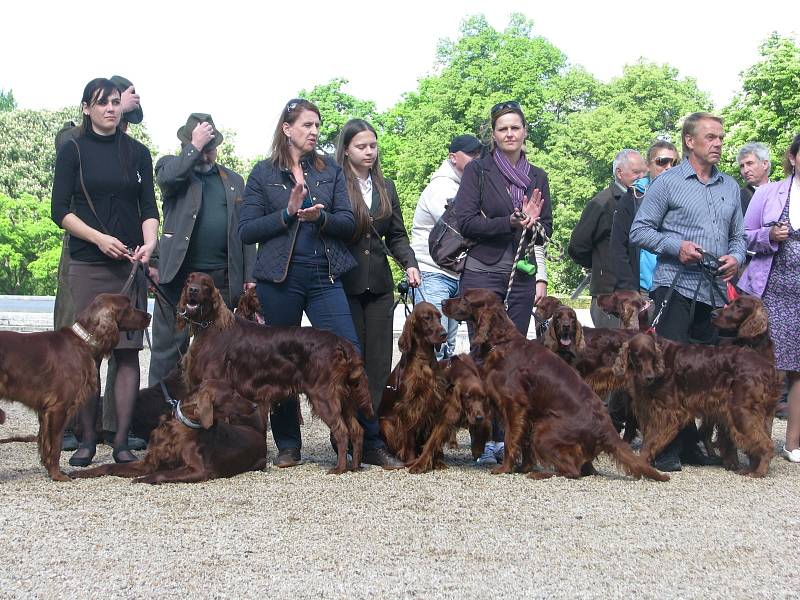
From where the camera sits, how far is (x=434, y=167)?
38.4 metres

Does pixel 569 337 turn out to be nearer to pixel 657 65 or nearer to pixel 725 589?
pixel 725 589

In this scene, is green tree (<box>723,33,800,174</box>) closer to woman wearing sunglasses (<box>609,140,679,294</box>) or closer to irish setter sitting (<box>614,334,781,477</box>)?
woman wearing sunglasses (<box>609,140,679,294</box>)

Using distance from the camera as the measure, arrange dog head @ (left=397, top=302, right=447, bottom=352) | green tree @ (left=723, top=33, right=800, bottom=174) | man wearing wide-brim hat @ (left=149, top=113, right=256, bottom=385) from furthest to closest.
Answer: green tree @ (left=723, top=33, right=800, bottom=174) → man wearing wide-brim hat @ (left=149, top=113, right=256, bottom=385) → dog head @ (left=397, top=302, right=447, bottom=352)

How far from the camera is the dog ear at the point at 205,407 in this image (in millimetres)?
5750

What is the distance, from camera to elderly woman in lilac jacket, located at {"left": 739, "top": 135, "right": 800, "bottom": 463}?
7.00 m

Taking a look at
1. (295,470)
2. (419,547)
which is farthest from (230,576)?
(295,470)

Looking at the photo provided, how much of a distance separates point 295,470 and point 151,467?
0.88 m

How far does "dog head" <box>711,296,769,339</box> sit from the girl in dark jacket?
6.35 ft

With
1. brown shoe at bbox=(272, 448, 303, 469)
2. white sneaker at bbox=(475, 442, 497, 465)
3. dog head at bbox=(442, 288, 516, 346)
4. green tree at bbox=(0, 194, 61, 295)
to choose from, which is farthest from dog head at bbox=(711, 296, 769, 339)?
green tree at bbox=(0, 194, 61, 295)

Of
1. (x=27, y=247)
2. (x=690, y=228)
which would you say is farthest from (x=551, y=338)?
(x=27, y=247)

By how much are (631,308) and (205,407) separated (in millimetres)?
3325

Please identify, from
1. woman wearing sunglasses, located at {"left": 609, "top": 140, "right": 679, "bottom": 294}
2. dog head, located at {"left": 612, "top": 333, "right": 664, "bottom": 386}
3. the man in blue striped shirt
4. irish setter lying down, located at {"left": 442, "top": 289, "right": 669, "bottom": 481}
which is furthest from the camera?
woman wearing sunglasses, located at {"left": 609, "top": 140, "right": 679, "bottom": 294}

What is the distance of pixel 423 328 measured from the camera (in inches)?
249

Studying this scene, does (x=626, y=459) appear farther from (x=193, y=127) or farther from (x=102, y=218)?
(x=193, y=127)
